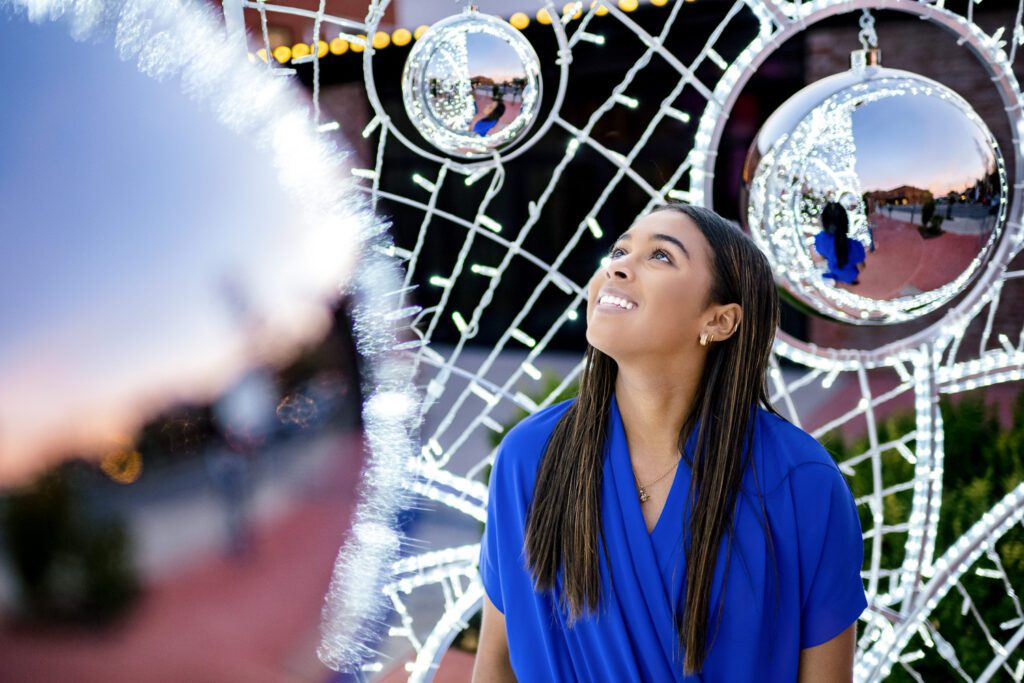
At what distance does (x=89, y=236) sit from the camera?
3.51 feet

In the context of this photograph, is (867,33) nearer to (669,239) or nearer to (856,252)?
(856,252)

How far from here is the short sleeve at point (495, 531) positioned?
113 centimetres

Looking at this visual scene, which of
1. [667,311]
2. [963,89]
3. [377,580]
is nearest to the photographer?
[667,311]

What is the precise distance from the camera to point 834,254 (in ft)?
3.91

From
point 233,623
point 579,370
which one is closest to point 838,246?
point 579,370

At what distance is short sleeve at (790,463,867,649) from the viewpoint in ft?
3.36

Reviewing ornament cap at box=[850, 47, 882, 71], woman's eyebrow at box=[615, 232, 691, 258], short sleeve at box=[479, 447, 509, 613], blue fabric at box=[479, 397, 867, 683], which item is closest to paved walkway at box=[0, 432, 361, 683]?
short sleeve at box=[479, 447, 509, 613]

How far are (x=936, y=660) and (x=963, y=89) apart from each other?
370 centimetres

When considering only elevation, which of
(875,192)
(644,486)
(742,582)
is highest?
(875,192)

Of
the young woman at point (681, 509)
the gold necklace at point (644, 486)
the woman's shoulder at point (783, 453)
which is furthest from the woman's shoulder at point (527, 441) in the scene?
the woman's shoulder at point (783, 453)

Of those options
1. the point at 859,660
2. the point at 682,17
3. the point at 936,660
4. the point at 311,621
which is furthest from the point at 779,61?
the point at 311,621

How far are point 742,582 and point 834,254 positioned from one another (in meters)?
0.41

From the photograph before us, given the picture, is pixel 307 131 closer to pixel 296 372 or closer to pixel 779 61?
pixel 296 372

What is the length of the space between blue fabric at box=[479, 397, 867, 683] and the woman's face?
13 centimetres
